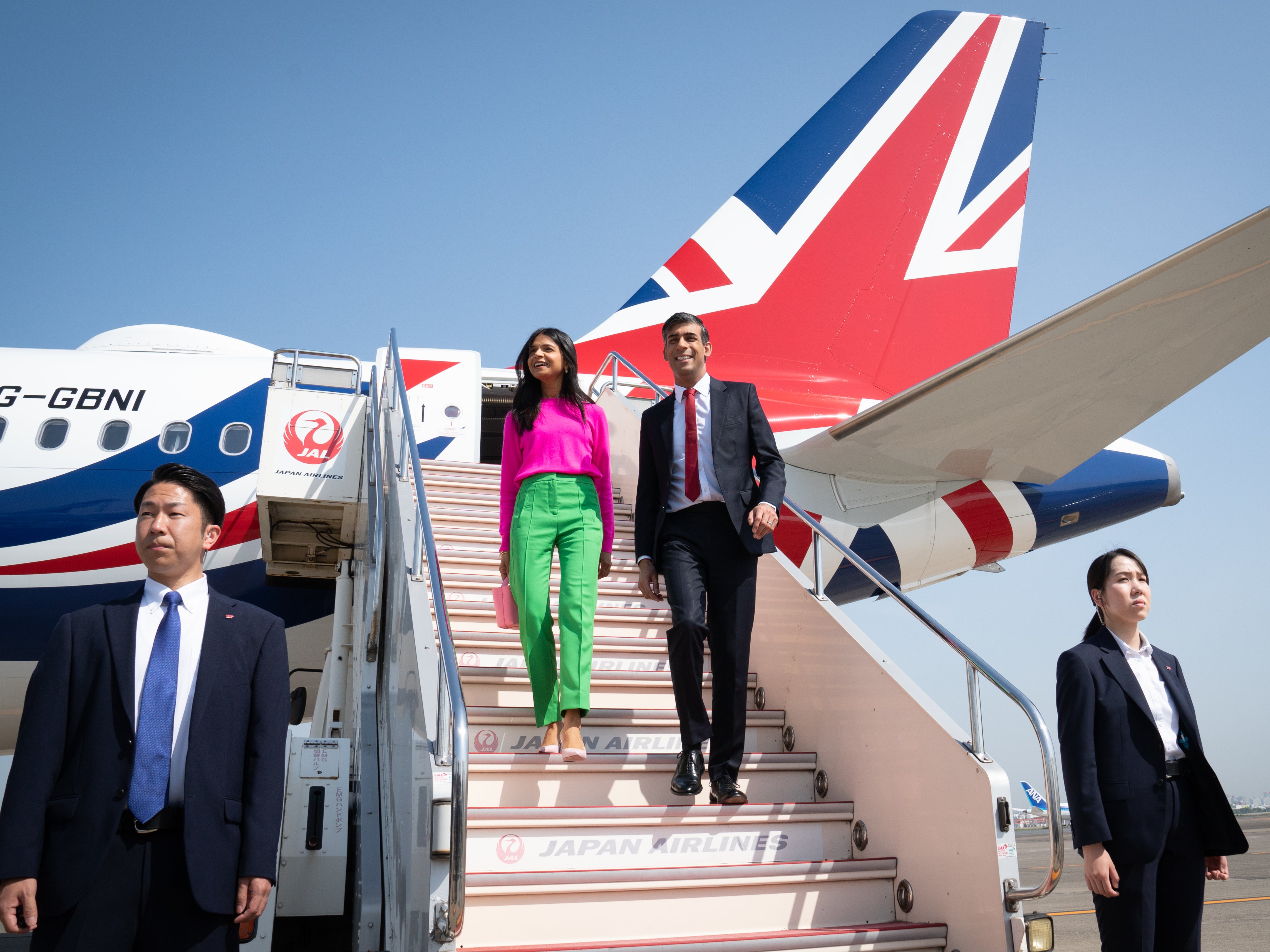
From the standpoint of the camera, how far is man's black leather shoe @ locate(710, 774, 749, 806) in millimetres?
3443

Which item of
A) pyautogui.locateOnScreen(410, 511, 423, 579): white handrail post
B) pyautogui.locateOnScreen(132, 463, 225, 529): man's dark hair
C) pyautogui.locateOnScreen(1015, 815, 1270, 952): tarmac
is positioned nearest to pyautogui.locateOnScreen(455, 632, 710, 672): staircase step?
pyautogui.locateOnScreen(410, 511, 423, 579): white handrail post

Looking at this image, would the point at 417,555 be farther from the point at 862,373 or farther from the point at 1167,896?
the point at 862,373

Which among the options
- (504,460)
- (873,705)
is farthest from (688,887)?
(504,460)

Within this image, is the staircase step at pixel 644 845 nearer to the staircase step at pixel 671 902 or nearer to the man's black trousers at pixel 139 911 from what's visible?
the staircase step at pixel 671 902

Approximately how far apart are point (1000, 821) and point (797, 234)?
835 centimetres

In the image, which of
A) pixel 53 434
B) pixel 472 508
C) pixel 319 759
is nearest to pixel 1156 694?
pixel 319 759

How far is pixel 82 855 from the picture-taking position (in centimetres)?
190

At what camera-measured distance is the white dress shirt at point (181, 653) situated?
2.05 m

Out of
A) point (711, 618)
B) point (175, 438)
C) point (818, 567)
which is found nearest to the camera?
point (711, 618)

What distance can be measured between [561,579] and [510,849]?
1.02 m

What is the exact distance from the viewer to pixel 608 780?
3.68 metres

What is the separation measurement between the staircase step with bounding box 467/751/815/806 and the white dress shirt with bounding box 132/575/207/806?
1.47 metres

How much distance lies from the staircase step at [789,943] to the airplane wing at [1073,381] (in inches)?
153

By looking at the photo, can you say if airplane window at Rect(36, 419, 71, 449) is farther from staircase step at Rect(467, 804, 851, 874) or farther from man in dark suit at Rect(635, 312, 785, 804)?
staircase step at Rect(467, 804, 851, 874)
